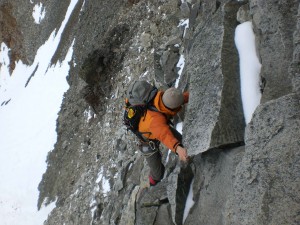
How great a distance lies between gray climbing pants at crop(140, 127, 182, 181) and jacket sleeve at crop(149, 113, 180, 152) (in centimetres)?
126

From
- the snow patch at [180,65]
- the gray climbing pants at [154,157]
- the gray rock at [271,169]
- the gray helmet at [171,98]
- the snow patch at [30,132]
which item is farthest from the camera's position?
the snow patch at [30,132]

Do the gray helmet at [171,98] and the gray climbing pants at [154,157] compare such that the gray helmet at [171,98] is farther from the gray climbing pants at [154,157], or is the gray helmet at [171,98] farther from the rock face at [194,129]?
the gray climbing pants at [154,157]

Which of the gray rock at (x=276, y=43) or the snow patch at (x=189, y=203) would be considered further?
the snow patch at (x=189, y=203)

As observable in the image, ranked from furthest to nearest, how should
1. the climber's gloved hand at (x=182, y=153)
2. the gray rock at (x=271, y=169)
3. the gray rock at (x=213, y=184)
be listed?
the climber's gloved hand at (x=182, y=153) < the gray rock at (x=213, y=184) < the gray rock at (x=271, y=169)

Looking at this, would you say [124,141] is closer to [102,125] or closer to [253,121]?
[102,125]

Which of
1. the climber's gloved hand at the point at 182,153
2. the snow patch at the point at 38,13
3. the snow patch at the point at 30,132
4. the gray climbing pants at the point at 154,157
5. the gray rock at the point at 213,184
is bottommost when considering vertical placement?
the snow patch at the point at 30,132

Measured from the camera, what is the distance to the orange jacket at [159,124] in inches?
249

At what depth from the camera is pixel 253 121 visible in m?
4.62

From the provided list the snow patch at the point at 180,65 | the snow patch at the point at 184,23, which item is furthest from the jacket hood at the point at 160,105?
the snow patch at the point at 184,23

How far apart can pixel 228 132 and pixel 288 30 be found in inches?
63.0

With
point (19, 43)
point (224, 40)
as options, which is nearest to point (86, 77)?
point (224, 40)

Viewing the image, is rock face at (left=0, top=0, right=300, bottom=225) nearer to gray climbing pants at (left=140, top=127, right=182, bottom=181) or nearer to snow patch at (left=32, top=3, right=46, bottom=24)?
gray climbing pants at (left=140, top=127, right=182, bottom=181)

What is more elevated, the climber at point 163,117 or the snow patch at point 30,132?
the climber at point 163,117

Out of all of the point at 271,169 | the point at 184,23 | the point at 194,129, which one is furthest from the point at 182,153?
the point at 184,23
